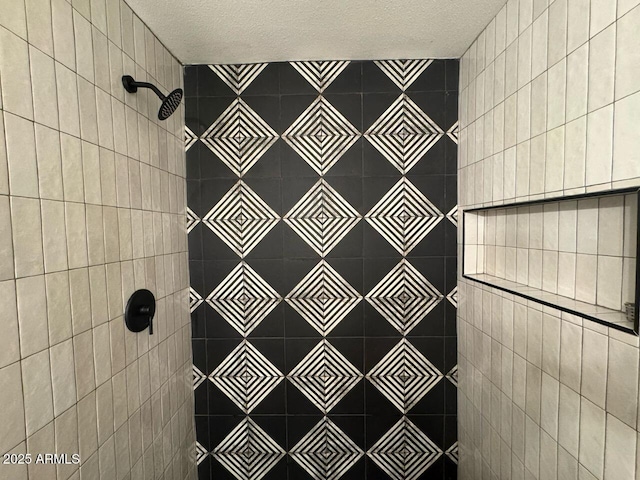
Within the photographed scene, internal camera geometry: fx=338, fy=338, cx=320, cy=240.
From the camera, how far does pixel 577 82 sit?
0.89m

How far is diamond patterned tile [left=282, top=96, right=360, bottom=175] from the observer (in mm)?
1669

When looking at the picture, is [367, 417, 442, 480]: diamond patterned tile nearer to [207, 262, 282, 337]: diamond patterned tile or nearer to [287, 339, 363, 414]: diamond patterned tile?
[287, 339, 363, 414]: diamond patterned tile

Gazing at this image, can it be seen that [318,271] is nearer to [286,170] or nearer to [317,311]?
[317,311]

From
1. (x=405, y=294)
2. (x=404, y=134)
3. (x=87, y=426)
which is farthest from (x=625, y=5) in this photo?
(x=87, y=426)

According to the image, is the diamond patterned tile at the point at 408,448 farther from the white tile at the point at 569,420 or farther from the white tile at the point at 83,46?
the white tile at the point at 83,46

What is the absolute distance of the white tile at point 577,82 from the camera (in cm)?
86

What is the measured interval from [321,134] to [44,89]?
1.09m

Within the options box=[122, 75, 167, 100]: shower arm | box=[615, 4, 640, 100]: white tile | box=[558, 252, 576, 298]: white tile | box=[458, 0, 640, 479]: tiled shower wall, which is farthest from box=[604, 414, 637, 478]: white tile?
box=[122, 75, 167, 100]: shower arm

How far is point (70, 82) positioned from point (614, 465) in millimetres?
1691

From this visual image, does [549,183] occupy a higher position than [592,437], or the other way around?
[549,183]

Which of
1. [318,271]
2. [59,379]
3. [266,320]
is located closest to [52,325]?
[59,379]

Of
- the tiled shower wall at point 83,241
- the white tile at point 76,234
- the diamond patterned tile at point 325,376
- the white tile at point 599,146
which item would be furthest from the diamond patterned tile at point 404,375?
the white tile at point 76,234

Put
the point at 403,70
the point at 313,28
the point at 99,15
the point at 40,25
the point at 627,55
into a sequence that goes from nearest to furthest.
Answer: the point at 627,55, the point at 40,25, the point at 99,15, the point at 313,28, the point at 403,70

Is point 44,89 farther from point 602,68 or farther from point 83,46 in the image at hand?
point 602,68
